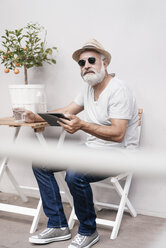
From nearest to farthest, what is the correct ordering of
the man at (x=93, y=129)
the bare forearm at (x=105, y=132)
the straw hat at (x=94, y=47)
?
the bare forearm at (x=105, y=132)
the man at (x=93, y=129)
the straw hat at (x=94, y=47)

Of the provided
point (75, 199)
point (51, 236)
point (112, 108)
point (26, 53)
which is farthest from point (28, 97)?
point (51, 236)

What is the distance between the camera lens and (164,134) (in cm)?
217

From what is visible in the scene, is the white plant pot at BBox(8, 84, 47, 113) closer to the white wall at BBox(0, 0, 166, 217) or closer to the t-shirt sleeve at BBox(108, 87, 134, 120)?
the white wall at BBox(0, 0, 166, 217)

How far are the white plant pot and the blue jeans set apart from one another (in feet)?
1.46

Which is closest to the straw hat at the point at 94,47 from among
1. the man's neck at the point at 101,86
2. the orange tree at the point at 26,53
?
the man's neck at the point at 101,86

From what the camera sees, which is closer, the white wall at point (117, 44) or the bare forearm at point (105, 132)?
the bare forearm at point (105, 132)

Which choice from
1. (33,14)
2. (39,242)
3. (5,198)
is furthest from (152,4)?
(5,198)

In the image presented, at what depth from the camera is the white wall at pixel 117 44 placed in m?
2.10

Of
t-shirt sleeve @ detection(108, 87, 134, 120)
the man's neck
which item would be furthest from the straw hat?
t-shirt sleeve @ detection(108, 87, 134, 120)

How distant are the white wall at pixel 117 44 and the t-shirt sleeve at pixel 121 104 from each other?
381 mm

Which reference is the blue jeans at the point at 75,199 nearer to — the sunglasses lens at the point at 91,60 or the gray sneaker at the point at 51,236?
the gray sneaker at the point at 51,236

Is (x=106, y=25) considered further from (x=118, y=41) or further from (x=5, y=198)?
(x=5, y=198)

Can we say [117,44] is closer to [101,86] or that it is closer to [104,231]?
[101,86]

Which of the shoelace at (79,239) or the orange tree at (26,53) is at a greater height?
the orange tree at (26,53)
